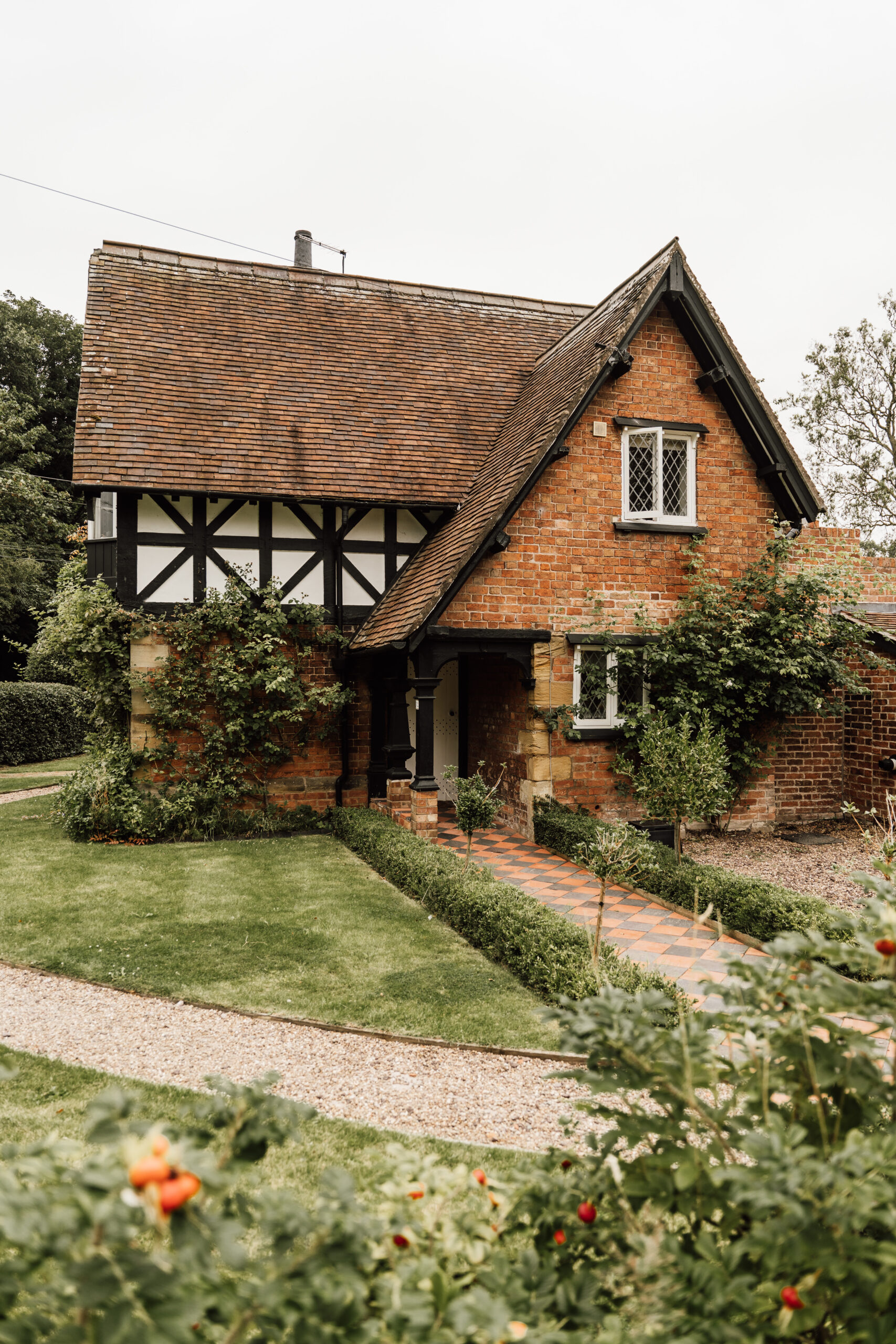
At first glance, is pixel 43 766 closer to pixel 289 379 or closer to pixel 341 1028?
pixel 289 379

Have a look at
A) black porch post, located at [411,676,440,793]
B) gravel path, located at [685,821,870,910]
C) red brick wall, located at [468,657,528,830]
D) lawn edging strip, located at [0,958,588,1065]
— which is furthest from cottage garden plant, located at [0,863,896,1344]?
red brick wall, located at [468,657,528,830]

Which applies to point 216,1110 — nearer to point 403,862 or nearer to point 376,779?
point 403,862

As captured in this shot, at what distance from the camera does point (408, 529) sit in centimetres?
1220

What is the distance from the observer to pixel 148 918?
7.33 metres

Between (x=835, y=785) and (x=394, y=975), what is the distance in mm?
8625

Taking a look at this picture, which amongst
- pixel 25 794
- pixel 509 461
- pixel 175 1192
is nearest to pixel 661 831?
pixel 509 461

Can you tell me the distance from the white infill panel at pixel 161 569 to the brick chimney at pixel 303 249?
866 centimetres

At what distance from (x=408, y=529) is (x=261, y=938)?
722 centimetres

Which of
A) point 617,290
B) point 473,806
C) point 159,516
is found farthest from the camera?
point 617,290

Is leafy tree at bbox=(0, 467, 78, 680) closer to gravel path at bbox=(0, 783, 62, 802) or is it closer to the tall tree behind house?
the tall tree behind house

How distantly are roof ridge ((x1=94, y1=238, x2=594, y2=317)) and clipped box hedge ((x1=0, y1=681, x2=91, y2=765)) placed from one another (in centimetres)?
1088

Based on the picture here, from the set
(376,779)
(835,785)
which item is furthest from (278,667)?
(835,785)

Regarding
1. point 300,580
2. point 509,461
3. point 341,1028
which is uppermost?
point 509,461

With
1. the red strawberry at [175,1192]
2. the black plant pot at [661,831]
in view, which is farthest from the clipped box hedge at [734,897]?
the red strawberry at [175,1192]
